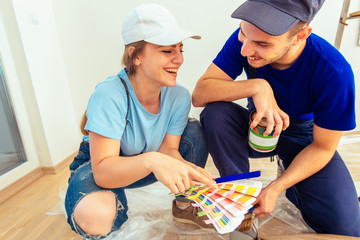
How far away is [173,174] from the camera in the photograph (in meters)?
0.64

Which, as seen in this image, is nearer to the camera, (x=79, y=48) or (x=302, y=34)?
(x=302, y=34)

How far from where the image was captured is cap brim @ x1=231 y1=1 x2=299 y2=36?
0.65 m

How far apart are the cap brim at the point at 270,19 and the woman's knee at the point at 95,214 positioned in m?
0.75

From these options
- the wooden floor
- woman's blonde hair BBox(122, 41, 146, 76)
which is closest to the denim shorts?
the wooden floor

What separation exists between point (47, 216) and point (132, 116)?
75cm

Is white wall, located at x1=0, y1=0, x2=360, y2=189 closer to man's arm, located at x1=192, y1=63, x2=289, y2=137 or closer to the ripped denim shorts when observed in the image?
the ripped denim shorts

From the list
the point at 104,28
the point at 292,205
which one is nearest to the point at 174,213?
the point at 292,205

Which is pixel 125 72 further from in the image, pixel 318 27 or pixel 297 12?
pixel 318 27

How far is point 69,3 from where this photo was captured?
160cm

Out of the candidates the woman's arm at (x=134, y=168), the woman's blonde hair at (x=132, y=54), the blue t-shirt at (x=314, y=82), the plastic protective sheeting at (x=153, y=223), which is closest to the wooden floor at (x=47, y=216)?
the plastic protective sheeting at (x=153, y=223)

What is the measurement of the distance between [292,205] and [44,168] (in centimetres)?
155

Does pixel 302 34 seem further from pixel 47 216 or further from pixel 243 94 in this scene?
pixel 47 216

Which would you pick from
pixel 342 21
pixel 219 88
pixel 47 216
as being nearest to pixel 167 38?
pixel 219 88

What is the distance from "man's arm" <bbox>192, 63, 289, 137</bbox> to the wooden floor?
392 millimetres
